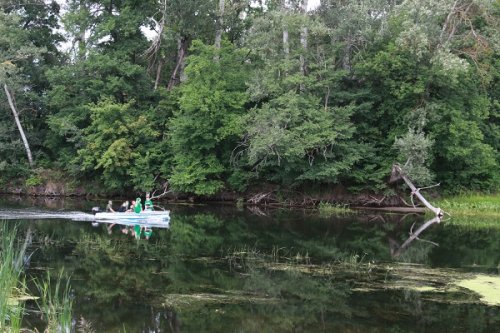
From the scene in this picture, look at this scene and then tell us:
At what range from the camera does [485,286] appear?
1259 cm

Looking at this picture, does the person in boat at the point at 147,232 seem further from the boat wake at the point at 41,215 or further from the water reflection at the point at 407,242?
the water reflection at the point at 407,242

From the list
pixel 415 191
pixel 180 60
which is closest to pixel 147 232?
pixel 415 191

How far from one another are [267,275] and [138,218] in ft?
40.0

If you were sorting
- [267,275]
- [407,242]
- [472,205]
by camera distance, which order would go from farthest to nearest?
[472,205] → [407,242] → [267,275]

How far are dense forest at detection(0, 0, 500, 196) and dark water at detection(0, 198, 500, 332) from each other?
29.4 feet

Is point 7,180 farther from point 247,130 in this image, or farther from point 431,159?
point 431,159

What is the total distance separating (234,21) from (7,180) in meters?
20.2

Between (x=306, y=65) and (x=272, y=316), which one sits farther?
(x=306, y=65)

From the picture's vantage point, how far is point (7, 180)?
37.6 m

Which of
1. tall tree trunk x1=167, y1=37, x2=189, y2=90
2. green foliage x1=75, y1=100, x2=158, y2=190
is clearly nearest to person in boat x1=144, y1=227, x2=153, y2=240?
green foliage x1=75, y1=100, x2=158, y2=190

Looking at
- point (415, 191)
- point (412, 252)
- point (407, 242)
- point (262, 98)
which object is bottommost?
point (412, 252)

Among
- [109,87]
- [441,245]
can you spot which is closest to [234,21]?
[109,87]

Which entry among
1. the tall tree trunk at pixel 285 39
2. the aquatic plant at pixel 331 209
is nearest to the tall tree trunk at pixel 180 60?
the tall tree trunk at pixel 285 39

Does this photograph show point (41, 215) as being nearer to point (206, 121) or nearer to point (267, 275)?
point (206, 121)
